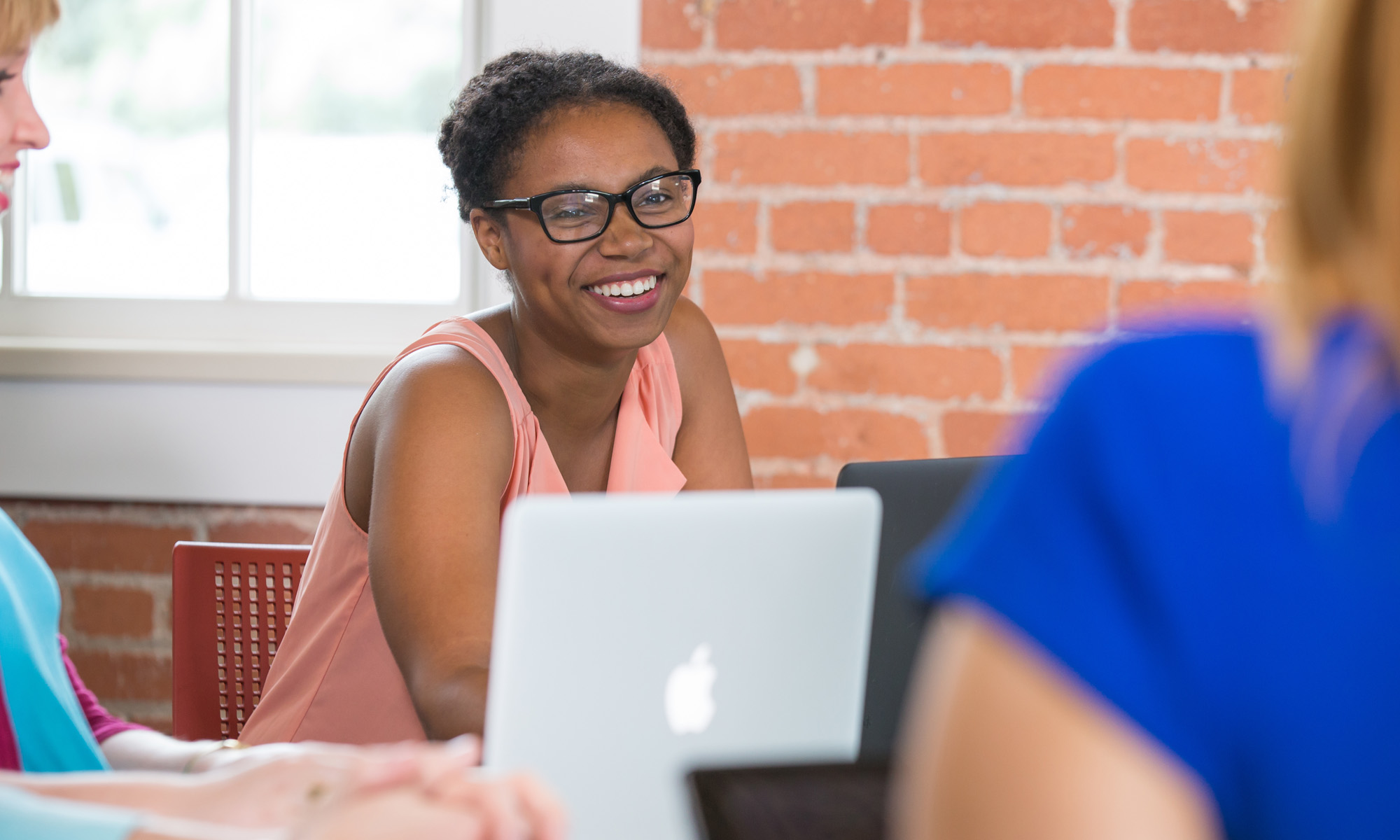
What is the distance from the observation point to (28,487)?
2062mm

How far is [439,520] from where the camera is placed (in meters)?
1.14

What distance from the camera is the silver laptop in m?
0.69

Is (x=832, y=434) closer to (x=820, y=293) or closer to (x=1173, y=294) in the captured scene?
(x=820, y=293)

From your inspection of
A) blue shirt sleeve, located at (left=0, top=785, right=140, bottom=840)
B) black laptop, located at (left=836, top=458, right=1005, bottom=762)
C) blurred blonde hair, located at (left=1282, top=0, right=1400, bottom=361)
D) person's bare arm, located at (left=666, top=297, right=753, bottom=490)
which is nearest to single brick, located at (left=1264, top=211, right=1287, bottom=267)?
blurred blonde hair, located at (left=1282, top=0, right=1400, bottom=361)

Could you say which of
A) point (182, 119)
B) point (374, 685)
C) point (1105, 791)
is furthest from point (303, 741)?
point (182, 119)

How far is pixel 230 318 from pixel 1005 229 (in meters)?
1.40

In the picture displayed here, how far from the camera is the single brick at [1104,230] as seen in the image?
1.94 metres

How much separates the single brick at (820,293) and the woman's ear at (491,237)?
54 cm

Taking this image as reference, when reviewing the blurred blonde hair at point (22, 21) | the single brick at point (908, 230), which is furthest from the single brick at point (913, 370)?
the blurred blonde hair at point (22, 21)

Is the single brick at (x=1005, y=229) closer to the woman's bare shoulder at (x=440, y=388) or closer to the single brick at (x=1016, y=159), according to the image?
the single brick at (x=1016, y=159)

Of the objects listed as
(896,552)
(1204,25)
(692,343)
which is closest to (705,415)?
(692,343)

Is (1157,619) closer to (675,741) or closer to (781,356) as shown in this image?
(675,741)

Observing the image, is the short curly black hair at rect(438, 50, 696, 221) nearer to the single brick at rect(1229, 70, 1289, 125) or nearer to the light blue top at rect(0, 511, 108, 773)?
the light blue top at rect(0, 511, 108, 773)

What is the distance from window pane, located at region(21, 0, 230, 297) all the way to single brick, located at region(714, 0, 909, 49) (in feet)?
3.09
